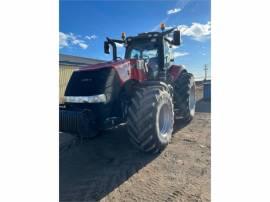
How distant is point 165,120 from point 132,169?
626mm

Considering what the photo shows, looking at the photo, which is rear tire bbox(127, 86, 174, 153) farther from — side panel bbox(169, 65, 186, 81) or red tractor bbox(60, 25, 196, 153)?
side panel bbox(169, 65, 186, 81)

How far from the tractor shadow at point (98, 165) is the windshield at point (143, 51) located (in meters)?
0.82

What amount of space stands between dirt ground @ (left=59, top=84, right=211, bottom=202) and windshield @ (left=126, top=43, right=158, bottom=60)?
739 mm

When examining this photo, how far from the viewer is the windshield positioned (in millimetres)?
2564

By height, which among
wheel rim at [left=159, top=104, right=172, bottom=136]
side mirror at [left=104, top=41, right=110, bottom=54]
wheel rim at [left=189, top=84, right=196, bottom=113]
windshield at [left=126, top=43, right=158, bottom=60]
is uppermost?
windshield at [left=126, top=43, right=158, bottom=60]

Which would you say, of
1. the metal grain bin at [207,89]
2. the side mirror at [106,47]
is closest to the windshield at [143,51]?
the side mirror at [106,47]

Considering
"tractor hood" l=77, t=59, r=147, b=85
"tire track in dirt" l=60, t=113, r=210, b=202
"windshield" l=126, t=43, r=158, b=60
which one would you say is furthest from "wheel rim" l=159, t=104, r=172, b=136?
"windshield" l=126, t=43, r=158, b=60

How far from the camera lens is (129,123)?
198 centimetres

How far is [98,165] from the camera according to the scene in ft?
6.66

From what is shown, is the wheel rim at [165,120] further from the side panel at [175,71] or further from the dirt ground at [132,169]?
the side panel at [175,71]

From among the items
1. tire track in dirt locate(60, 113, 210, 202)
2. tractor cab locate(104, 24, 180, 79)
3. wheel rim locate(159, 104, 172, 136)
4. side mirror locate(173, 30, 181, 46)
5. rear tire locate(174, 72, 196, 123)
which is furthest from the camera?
rear tire locate(174, 72, 196, 123)

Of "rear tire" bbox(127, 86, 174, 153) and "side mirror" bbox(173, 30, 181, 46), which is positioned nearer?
"rear tire" bbox(127, 86, 174, 153)
